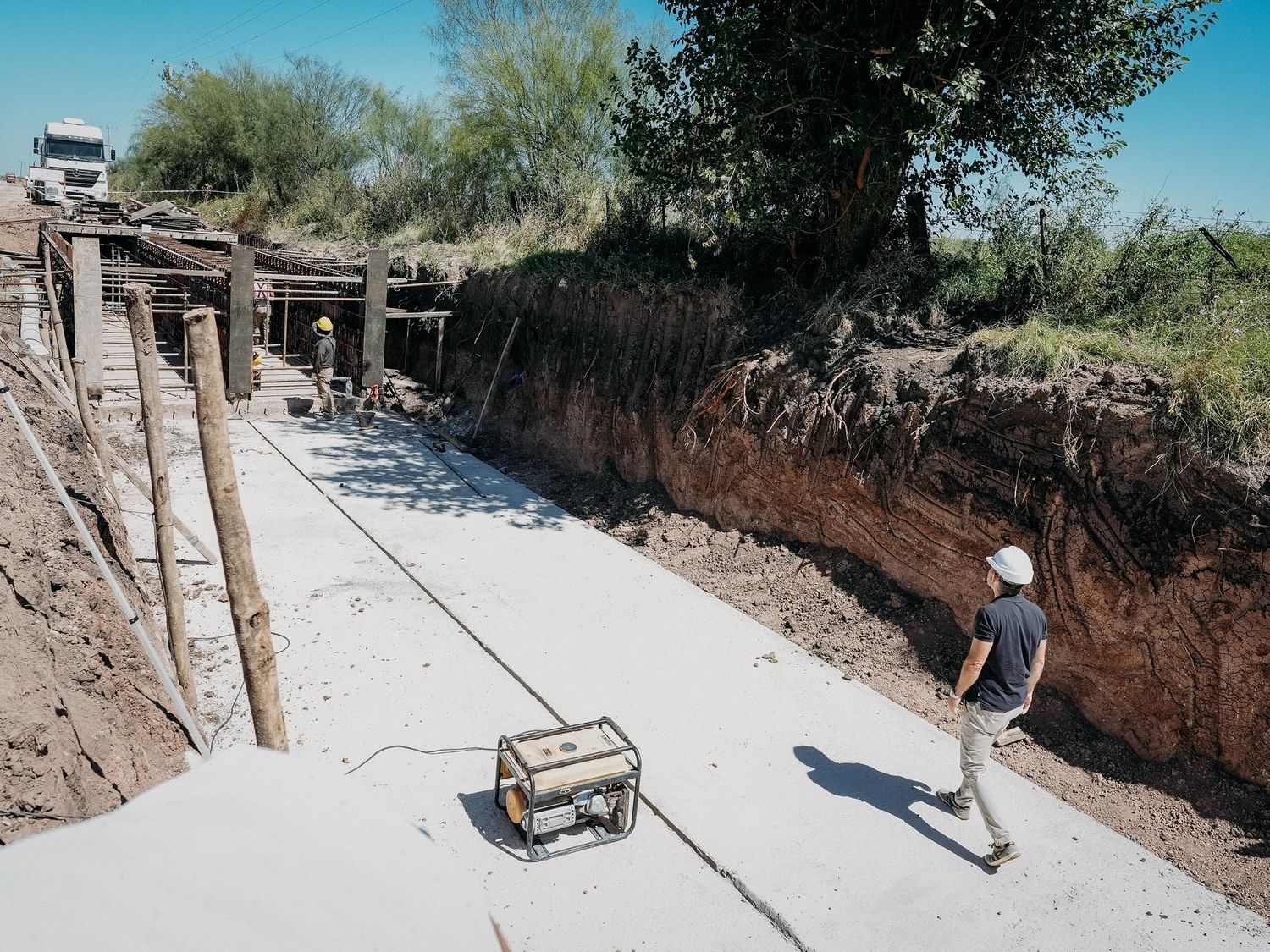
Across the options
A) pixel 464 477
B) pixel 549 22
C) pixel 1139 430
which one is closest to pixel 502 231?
pixel 549 22

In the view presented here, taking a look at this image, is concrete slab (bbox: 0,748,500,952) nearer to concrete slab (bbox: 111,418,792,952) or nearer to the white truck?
concrete slab (bbox: 111,418,792,952)

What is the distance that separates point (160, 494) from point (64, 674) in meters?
1.58

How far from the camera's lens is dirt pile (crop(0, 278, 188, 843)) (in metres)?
3.08

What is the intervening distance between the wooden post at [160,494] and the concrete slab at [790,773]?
6.32 ft

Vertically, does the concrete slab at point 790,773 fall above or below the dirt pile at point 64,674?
below

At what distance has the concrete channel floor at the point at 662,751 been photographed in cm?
457

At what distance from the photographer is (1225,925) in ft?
15.4

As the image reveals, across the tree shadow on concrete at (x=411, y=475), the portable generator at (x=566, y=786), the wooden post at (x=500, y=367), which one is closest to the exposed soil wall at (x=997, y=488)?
the tree shadow on concrete at (x=411, y=475)

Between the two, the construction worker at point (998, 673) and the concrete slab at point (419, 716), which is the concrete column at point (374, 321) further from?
the construction worker at point (998, 673)

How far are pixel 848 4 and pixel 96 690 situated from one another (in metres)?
8.72

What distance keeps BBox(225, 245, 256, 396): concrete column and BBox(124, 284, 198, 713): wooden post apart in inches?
330

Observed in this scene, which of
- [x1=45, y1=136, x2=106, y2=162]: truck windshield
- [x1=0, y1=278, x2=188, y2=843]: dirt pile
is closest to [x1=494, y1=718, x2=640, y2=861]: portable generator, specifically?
[x1=0, y1=278, x2=188, y2=843]: dirt pile

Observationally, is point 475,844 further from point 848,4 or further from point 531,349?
point 531,349

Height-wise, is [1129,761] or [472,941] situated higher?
[472,941]
